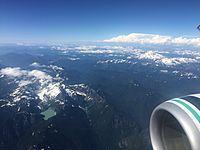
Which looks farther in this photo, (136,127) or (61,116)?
(61,116)

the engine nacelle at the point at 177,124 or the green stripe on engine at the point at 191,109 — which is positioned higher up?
the green stripe on engine at the point at 191,109

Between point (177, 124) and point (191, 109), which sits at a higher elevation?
point (191, 109)

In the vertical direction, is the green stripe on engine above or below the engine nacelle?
above

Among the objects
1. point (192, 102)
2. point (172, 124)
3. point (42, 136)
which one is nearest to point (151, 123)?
point (172, 124)

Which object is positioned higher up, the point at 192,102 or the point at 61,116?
the point at 192,102

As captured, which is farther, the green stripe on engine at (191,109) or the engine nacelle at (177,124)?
the green stripe on engine at (191,109)

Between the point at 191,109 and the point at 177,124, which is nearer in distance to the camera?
the point at 191,109

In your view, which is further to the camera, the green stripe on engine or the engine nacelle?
the green stripe on engine

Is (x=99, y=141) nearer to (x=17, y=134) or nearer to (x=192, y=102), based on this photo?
(x=17, y=134)
